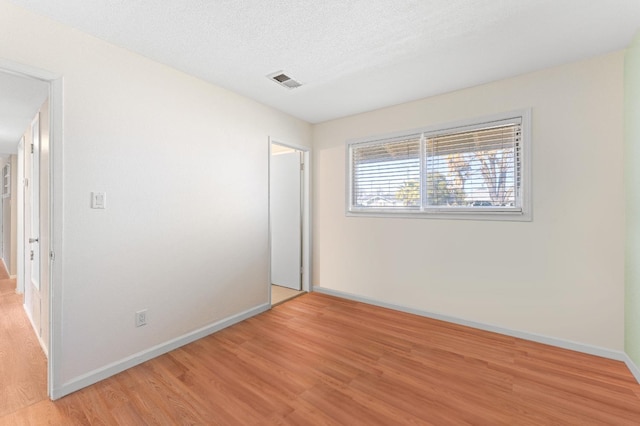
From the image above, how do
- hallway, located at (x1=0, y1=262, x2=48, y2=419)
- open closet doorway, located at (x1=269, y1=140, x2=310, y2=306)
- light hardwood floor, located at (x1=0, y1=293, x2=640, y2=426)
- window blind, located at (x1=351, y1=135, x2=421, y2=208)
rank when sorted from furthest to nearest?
open closet doorway, located at (x1=269, y1=140, x2=310, y2=306) → window blind, located at (x1=351, y1=135, x2=421, y2=208) → hallway, located at (x1=0, y1=262, x2=48, y2=419) → light hardwood floor, located at (x1=0, y1=293, x2=640, y2=426)

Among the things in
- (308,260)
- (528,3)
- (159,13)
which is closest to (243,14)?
(159,13)

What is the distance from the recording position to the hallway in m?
1.86

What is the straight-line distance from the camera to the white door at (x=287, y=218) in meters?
4.26

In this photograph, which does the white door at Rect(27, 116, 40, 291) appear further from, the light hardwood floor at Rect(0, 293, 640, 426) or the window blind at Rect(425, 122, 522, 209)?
the window blind at Rect(425, 122, 522, 209)

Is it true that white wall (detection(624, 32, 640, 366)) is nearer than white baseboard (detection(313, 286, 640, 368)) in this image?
Yes

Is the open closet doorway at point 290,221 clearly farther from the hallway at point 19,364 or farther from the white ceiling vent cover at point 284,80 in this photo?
the hallway at point 19,364

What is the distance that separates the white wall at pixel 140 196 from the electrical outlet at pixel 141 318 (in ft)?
0.15

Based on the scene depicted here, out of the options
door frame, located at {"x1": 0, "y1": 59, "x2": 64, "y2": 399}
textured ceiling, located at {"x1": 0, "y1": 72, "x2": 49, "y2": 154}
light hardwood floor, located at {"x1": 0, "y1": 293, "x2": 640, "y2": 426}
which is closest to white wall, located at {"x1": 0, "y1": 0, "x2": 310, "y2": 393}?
door frame, located at {"x1": 0, "y1": 59, "x2": 64, "y2": 399}

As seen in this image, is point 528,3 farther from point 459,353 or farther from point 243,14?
point 459,353

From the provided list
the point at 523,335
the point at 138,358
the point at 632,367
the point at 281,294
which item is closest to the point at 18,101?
the point at 138,358

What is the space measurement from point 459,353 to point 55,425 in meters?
2.92

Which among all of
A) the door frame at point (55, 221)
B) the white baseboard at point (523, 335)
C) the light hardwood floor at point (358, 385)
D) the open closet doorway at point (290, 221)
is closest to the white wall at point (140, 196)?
the door frame at point (55, 221)

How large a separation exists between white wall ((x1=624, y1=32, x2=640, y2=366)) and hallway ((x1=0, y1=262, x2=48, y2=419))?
4.27 metres

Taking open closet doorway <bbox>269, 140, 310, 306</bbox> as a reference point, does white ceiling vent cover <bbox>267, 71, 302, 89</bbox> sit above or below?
above
